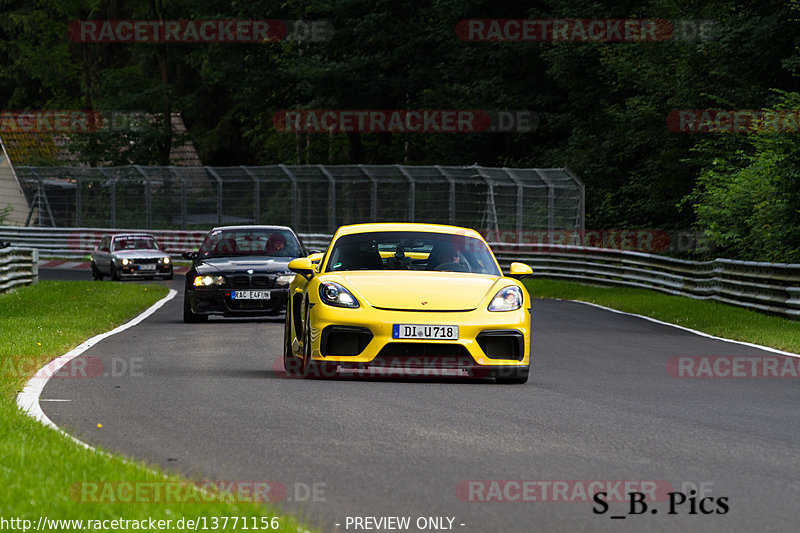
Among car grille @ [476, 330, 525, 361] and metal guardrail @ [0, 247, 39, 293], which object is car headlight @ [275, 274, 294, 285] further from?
metal guardrail @ [0, 247, 39, 293]

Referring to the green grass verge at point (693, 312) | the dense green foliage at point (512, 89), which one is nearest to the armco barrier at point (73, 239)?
the dense green foliage at point (512, 89)

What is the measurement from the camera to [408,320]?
1106 centimetres

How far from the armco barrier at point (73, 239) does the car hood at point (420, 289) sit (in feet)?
119

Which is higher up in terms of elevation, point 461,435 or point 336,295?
point 336,295

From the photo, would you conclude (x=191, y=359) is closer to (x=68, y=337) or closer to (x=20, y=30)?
(x=68, y=337)

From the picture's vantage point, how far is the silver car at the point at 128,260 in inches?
1412

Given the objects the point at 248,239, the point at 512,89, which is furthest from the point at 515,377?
the point at 512,89

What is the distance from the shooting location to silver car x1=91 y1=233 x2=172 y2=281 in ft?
118

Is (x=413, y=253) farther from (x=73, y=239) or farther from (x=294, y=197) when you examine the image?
(x=73, y=239)

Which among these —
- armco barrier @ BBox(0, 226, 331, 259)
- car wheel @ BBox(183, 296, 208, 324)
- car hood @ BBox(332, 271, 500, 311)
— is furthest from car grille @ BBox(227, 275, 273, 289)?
armco barrier @ BBox(0, 226, 331, 259)

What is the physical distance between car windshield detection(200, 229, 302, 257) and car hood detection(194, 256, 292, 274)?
324 millimetres

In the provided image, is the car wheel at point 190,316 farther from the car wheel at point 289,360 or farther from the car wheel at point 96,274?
the car wheel at point 96,274

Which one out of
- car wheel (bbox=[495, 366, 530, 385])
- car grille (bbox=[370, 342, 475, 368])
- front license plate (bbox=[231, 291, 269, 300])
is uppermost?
car grille (bbox=[370, 342, 475, 368])

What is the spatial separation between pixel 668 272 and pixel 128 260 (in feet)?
49.2
